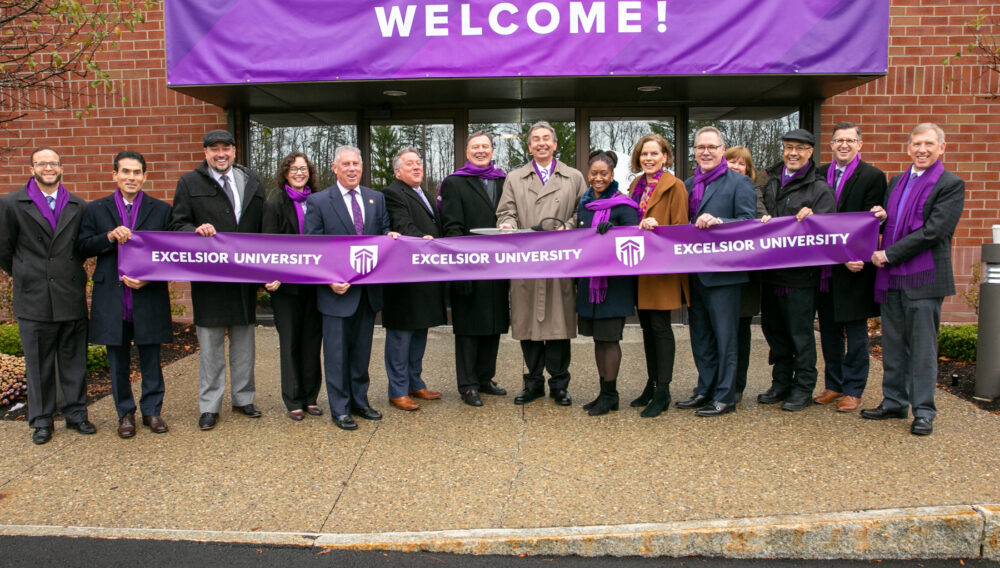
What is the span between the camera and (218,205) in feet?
17.5

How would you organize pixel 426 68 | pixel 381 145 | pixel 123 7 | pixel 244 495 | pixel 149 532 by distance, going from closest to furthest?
1. pixel 149 532
2. pixel 244 495
3. pixel 426 68
4. pixel 123 7
5. pixel 381 145

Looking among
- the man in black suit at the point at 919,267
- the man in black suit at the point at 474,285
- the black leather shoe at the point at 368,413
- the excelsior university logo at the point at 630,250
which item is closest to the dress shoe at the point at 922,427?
the man in black suit at the point at 919,267

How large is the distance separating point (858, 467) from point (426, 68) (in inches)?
210

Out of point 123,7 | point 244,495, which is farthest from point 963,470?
point 123,7

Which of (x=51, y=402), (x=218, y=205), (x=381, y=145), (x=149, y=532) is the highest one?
(x=381, y=145)

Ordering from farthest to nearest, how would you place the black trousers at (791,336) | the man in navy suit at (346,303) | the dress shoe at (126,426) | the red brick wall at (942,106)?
the red brick wall at (942,106), the black trousers at (791,336), the man in navy suit at (346,303), the dress shoe at (126,426)

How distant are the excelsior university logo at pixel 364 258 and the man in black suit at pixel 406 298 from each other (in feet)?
1.10

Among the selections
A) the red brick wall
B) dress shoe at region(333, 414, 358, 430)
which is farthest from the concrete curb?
the red brick wall

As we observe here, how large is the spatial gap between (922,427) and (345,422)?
12.8ft

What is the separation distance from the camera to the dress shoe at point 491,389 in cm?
605

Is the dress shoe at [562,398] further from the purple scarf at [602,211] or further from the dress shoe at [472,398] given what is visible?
the purple scarf at [602,211]

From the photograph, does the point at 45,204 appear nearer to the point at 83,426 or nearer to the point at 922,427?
the point at 83,426

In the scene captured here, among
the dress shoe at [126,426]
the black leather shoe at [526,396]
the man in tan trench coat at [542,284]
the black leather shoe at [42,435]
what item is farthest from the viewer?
the black leather shoe at [526,396]

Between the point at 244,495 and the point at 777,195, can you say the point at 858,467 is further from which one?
the point at 244,495
